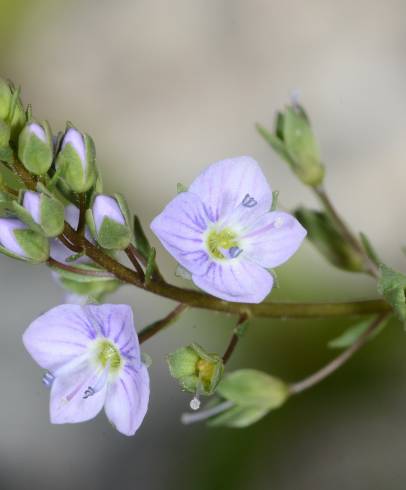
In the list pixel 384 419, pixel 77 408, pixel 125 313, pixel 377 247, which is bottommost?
pixel 384 419

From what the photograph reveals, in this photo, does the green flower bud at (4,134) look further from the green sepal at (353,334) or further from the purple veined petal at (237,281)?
the green sepal at (353,334)

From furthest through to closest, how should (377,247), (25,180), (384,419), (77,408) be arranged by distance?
(377,247) → (384,419) → (77,408) → (25,180)

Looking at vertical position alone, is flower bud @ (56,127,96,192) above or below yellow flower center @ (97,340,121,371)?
above

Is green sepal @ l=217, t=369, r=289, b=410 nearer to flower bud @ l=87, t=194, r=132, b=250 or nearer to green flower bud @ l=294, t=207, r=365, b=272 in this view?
green flower bud @ l=294, t=207, r=365, b=272

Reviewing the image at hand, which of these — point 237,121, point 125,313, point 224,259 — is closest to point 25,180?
point 125,313

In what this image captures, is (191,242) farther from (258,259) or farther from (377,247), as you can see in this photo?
(377,247)

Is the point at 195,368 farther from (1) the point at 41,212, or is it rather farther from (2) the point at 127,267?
(1) the point at 41,212

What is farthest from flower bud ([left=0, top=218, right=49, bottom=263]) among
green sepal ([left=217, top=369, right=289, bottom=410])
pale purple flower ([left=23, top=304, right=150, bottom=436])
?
green sepal ([left=217, top=369, right=289, bottom=410])
